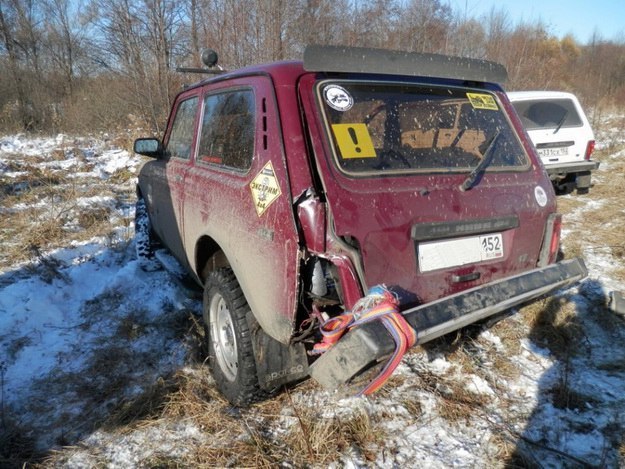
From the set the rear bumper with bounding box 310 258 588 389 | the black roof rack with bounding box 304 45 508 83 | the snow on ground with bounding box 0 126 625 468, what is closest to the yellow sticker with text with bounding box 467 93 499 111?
the black roof rack with bounding box 304 45 508 83

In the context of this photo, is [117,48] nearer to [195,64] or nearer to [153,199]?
[195,64]

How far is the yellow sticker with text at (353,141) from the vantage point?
2150 mm

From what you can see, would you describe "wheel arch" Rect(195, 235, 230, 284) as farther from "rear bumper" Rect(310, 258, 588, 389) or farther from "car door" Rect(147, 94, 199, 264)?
"rear bumper" Rect(310, 258, 588, 389)

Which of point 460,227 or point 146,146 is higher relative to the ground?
point 146,146

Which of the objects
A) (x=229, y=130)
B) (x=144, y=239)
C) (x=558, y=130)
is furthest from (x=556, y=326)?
(x=558, y=130)

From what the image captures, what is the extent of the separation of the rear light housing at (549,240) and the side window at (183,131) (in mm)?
2490

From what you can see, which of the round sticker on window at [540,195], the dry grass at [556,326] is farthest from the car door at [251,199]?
the dry grass at [556,326]

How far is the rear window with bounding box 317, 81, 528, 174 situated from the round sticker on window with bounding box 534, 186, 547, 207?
18cm

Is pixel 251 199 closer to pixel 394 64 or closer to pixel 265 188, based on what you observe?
pixel 265 188

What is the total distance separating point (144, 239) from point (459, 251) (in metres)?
3.69

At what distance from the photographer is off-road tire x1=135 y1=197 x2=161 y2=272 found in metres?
4.58

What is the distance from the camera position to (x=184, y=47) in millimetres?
12031

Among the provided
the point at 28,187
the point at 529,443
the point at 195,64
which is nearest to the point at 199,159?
the point at 529,443

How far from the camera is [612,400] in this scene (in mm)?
2609
